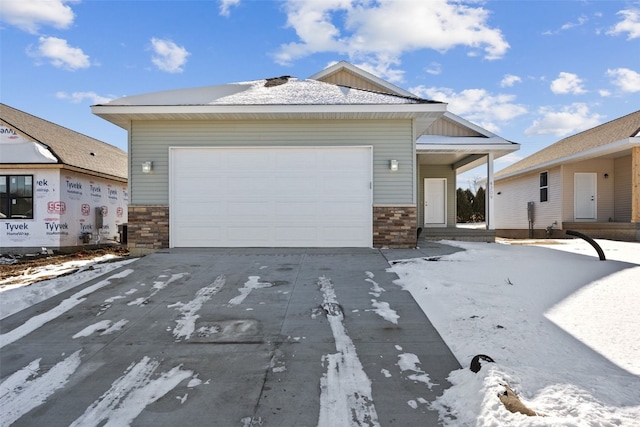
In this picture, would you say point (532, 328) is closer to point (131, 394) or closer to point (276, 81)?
point (131, 394)

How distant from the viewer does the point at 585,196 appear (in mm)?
14953

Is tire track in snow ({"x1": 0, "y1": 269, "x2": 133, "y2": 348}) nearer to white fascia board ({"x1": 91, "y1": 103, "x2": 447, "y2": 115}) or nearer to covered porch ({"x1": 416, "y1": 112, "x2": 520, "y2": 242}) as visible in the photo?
white fascia board ({"x1": 91, "y1": 103, "x2": 447, "y2": 115})

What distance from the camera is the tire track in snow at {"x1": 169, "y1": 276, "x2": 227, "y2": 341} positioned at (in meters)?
3.98

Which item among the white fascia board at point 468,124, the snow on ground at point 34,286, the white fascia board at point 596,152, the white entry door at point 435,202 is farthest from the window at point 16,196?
the white fascia board at point 596,152

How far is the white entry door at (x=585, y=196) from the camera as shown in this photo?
14859 mm

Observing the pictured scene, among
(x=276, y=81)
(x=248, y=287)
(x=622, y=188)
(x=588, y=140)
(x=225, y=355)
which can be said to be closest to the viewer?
(x=225, y=355)

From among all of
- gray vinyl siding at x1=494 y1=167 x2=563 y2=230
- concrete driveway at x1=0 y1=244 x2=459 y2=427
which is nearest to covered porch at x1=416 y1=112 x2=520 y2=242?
gray vinyl siding at x1=494 y1=167 x2=563 y2=230

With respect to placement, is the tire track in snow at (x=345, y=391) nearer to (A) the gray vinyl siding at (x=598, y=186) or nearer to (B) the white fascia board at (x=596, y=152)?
(B) the white fascia board at (x=596, y=152)

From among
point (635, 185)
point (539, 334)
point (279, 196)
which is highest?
point (635, 185)

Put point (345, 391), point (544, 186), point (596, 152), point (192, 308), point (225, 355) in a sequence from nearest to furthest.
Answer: point (345, 391) → point (225, 355) → point (192, 308) → point (596, 152) → point (544, 186)

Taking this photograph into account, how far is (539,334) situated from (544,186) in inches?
601

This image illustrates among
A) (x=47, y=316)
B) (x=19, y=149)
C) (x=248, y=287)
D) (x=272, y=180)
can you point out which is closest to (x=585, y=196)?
(x=272, y=180)

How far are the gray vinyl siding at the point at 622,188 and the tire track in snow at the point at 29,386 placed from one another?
668 inches

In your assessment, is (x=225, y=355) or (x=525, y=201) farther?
(x=525, y=201)
